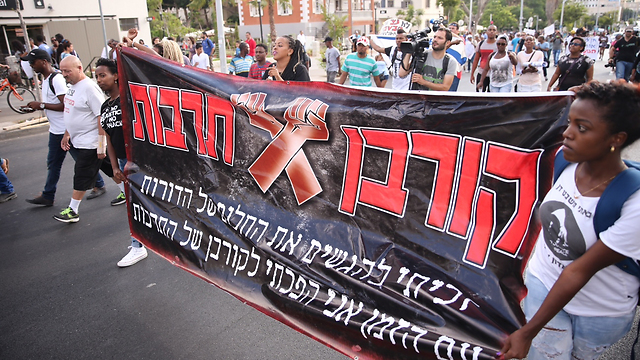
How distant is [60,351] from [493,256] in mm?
2897

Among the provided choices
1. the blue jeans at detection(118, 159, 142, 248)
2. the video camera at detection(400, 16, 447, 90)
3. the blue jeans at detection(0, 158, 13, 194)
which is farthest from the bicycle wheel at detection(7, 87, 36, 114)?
the video camera at detection(400, 16, 447, 90)

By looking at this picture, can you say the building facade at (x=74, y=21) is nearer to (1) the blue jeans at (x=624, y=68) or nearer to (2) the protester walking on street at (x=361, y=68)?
(2) the protester walking on street at (x=361, y=68)

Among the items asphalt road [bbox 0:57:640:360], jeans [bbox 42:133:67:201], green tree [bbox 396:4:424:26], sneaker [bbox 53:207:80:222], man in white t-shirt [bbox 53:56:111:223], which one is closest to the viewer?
asphalt road [bbox 0:57:640:360]

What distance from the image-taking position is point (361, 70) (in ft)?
25.4

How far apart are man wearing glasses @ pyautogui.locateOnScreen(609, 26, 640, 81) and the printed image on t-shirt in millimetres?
12676

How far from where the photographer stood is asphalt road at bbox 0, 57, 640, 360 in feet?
10.0

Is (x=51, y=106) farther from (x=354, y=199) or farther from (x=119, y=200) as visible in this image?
(x=354, y=199)

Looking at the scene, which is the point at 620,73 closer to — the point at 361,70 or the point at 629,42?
the point at 629,42

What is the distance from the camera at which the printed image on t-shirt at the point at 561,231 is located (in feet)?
5.91

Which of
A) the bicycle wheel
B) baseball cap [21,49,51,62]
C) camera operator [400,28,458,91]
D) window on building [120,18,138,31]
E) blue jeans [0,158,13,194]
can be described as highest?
window on building [120,18,138,31]

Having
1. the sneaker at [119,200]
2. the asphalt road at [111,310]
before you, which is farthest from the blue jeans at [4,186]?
the sneaker at [119,200]

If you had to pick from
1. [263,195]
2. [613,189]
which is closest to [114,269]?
[263,195]

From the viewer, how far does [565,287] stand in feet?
5.81

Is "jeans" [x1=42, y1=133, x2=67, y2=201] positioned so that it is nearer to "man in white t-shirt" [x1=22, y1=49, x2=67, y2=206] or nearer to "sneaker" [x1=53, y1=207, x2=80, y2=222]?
"man in white t-shirt" [x1=22, y1=49, x2=67, y2=206]
